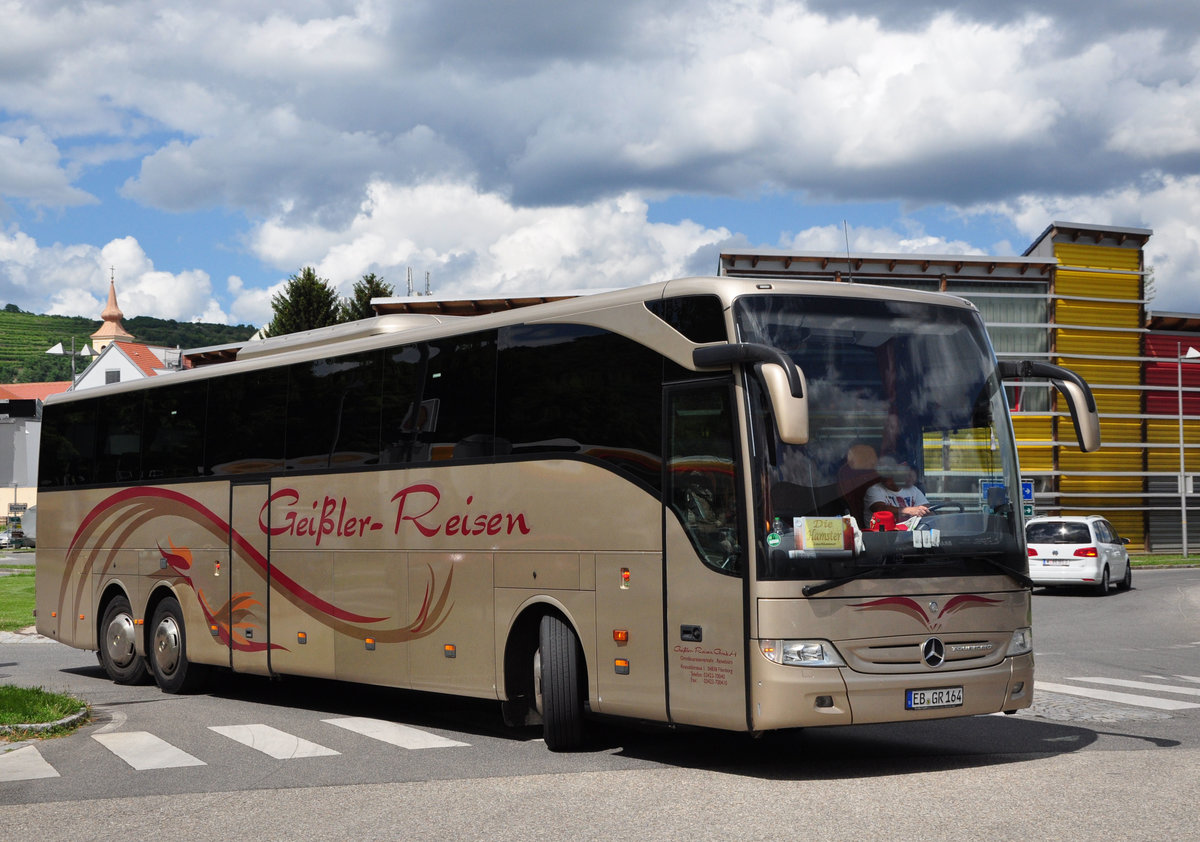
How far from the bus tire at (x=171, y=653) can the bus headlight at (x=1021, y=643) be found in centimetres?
950

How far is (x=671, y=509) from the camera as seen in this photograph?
32.1 ft

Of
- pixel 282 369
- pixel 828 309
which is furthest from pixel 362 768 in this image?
pixel 282 369

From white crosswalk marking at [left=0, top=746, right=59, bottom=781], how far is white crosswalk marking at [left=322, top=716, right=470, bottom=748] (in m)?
2.54

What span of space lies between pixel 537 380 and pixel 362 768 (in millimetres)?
3185

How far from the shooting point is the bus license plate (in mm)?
9305

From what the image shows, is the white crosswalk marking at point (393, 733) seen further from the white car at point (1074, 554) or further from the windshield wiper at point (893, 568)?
the white car at point (1074, 554)

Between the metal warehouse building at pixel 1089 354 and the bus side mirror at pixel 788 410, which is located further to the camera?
the metal warehouse building at pixel 1089 354

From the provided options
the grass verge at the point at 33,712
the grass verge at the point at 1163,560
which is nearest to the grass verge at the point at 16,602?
the grass verge at the point at 33,712

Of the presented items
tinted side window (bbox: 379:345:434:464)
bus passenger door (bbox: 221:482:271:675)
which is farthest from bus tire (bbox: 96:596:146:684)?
tinted side window (bbox: 379:345:434:464)

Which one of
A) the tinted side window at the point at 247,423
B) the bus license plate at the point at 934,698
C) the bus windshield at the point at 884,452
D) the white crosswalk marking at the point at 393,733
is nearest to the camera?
the bus windshield at the point at 884,452

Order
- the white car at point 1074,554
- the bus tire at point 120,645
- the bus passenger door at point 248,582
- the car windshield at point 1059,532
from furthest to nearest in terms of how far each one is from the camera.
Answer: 1. the car windshield at point 1059,532
2. the white car at point 1074,554
3. the bus tire at point 120,645
4. the bus passenger door at point 248,582

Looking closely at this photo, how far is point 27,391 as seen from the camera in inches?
5295

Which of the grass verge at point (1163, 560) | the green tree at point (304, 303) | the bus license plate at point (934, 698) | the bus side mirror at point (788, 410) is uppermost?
the green tree at point (304, 303)

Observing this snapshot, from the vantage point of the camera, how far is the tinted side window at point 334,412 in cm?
1305
